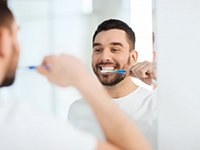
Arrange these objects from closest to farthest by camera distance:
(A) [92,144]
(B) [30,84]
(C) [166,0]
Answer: (A) [92,144] → (B) [30,84] → (C) [166,0]

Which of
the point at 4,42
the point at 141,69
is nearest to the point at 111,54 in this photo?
the point at 141,69

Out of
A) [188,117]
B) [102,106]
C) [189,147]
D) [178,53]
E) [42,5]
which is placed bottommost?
[189,147]

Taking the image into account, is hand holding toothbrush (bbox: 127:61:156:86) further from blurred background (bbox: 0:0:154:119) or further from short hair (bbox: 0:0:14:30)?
short hair (bbox: 0:0:14:30)

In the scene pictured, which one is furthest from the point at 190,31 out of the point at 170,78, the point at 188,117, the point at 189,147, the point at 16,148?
the point at 16,148

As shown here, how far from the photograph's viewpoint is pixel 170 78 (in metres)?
1.21

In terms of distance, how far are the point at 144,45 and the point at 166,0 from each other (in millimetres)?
199

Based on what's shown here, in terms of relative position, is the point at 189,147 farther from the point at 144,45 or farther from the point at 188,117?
the point at 144,45

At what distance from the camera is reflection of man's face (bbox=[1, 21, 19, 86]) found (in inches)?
40.7

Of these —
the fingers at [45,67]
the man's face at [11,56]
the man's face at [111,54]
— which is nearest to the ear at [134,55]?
the man's face at [111,54]

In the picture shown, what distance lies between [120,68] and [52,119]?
0.93ft

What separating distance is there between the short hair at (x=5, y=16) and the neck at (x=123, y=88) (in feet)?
1.22

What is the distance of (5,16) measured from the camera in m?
A: 1.04

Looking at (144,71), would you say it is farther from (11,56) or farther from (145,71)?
(11,56)

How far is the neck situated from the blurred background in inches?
1.5
